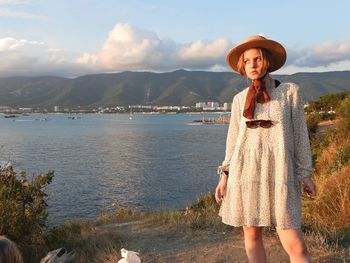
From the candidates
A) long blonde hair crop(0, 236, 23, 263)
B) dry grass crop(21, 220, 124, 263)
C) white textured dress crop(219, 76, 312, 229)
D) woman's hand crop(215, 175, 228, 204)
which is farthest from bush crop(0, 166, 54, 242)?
white textured dress crop(219, 76, 312, 229)

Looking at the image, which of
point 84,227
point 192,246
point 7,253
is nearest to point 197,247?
point 192,246

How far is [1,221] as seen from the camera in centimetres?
621

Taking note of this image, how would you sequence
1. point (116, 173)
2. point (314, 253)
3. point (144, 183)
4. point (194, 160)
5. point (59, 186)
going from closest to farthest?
point (314, 253)
point (59, 186)
point (144, 183)
point (116, 173)
point (194, 160)

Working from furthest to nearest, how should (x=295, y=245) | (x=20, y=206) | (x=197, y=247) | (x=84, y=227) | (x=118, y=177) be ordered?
1. (x=118, y=177)
2. (x=84, y=227)
3. (x=20, y=206)
4. (x=197, y=247)
5. (x=295, y=245)

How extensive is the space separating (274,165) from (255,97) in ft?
1.62

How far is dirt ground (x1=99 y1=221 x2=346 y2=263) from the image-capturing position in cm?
491

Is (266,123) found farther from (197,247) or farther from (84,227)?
(84,227)

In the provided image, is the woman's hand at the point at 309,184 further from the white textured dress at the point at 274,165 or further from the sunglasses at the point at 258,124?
the sunglasses at the point at 258,124

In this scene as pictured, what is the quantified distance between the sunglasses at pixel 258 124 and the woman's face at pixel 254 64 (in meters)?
0.32

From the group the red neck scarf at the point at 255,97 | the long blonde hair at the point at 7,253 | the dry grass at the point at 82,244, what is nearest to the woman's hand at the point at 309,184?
the red neck scarf at the point at 255,97

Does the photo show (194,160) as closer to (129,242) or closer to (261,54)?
(129,242)

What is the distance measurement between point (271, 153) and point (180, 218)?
403 cm

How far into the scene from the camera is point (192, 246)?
5.52 meters

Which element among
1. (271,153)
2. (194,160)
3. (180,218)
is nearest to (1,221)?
Answer: (180,218)
